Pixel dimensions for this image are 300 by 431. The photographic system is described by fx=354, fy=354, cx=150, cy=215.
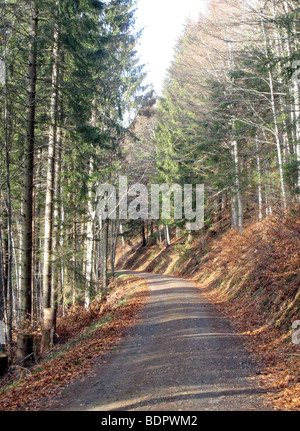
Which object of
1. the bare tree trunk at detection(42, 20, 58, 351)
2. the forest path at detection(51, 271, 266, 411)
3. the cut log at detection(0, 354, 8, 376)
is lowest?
the cut log at detection(0, 354, 8, 376)

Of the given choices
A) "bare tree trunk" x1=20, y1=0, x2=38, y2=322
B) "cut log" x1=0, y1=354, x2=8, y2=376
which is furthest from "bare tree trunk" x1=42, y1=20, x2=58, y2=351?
"cut log" x1=0, y1=354, x2=8, y2=376

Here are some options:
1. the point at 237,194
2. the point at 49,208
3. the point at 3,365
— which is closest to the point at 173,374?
the point at 3,365

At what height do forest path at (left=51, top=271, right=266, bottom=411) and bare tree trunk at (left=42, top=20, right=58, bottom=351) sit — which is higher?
bare tree trunk at (left=42, top=20, right=58, bottom=351)

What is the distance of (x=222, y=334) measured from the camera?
31.1 feet

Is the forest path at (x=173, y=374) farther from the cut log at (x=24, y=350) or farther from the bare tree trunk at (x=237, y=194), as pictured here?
the bare tree trunk at (x=237, y=194)

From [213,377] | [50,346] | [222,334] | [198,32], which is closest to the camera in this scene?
[213,377]

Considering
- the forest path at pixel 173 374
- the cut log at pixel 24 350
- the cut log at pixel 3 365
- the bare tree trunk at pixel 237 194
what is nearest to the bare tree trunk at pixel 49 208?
the cut log at pixel 24 350

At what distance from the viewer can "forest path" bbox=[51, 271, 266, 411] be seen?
17.7ft

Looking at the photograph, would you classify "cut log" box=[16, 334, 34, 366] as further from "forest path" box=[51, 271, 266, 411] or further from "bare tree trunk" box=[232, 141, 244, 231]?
"bare tree trunk" box=[232, 141, 244, 231]

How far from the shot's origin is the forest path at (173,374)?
5410 millimetres

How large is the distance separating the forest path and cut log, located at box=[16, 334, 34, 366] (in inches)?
96.4

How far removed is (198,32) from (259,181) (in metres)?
8.25
